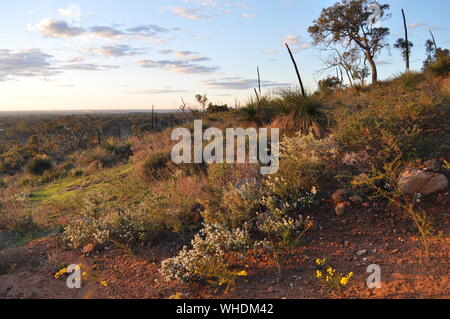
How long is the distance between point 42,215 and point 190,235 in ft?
13.2

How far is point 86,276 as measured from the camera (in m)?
4.18

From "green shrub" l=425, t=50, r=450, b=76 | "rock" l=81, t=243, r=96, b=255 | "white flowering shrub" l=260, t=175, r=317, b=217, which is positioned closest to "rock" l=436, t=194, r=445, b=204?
"white flowering shrub" l=260, t=175, r=317, b=217

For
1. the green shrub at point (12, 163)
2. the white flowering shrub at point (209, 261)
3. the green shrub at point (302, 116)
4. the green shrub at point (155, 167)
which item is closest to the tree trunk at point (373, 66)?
the green shrub at point (302, 116)

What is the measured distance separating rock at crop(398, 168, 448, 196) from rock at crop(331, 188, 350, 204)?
28.1 inches

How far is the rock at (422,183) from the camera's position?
474cm

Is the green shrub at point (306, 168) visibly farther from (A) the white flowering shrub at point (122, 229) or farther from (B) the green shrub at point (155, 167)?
(B) the green shrub at point (155, 167)

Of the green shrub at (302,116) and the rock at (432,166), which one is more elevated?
the green shrub at (302,116)

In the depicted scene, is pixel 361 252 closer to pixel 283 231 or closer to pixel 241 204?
pixel 283 231

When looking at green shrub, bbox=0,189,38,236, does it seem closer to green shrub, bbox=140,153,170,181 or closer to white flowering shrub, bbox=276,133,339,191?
green shrub, bbox=140,153,170,181

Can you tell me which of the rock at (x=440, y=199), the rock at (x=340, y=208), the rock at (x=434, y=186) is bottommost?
the rock at (x=340, y=208)

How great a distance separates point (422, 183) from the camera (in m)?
4.77

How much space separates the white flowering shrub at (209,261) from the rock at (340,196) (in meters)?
1.59

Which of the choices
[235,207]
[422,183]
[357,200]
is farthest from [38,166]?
[422,183]

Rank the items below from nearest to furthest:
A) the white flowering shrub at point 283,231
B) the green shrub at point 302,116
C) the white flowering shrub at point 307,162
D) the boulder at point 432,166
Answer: the white flowering shrub at point 283,231, the boulder at point 432,166, the white flowering shrub at point 307,162, the green shrub at point 302,116
